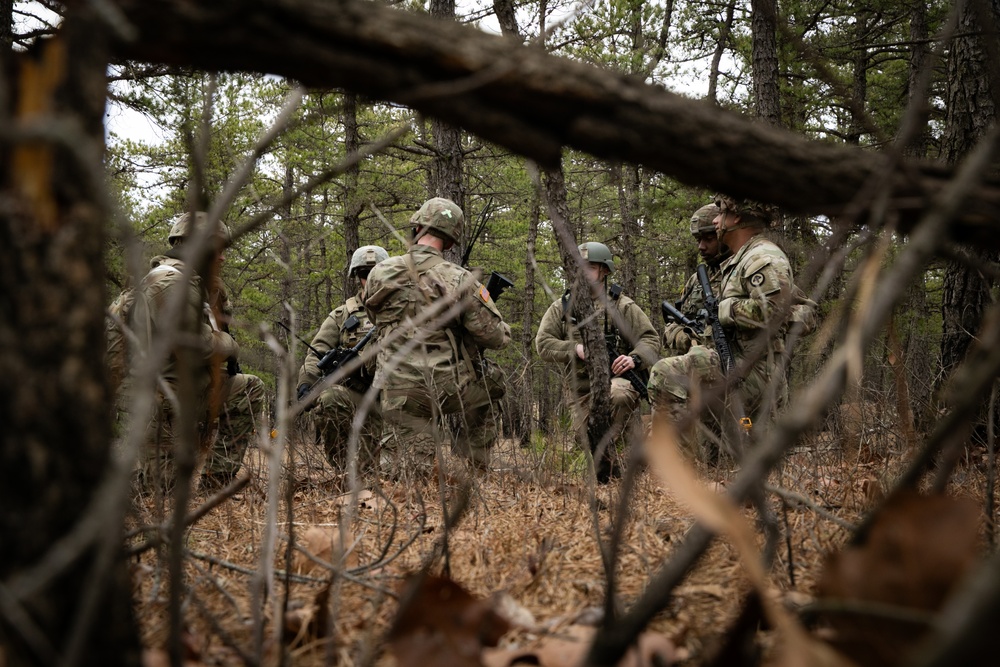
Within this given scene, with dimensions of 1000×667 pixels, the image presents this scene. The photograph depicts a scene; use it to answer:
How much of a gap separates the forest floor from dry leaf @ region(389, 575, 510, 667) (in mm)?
20

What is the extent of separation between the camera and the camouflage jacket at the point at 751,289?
13.9ft

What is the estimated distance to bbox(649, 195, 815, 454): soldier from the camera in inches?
171

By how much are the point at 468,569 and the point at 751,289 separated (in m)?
3.20

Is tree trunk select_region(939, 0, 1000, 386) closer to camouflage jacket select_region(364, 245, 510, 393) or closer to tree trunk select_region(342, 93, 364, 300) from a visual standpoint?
camouflage jacket select_region(364, 245, 510, 393)

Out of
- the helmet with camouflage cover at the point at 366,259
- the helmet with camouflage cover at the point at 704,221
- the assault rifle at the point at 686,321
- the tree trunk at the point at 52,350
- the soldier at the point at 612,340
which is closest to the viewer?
the tree trunk at the point at 52,350

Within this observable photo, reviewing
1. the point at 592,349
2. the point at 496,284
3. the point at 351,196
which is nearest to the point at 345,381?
the point at 496,284

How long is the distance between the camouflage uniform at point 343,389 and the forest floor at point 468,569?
2662 millimetres

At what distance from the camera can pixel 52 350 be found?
0.86 metres

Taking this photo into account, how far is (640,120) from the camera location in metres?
1.08

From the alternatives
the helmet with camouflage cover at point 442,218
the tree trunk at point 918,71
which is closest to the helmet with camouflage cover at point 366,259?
the helmet with camouflage cover at point 442,218

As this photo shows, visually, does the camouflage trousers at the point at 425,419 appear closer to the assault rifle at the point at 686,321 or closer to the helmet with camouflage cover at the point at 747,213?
the assault rifle at the point at 686,321

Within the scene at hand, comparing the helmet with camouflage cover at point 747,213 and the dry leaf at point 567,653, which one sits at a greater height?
the helmet with camouflage cover at point 747,213

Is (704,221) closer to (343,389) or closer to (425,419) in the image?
(425,419)

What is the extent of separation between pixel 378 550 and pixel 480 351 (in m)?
3.26
